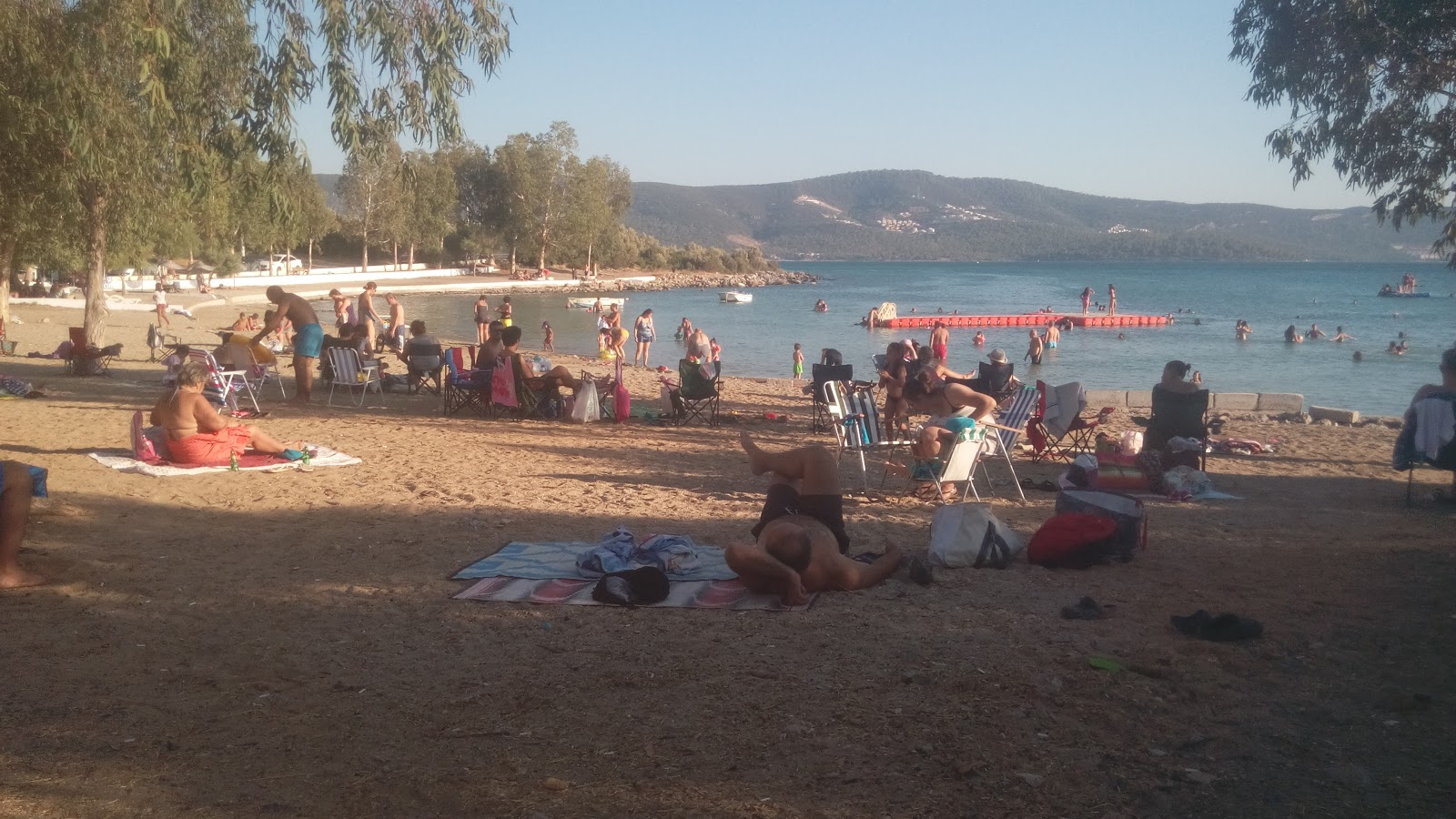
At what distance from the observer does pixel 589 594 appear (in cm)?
502

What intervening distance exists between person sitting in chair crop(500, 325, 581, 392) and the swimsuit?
7.00 ft

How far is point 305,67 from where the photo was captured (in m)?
7.81

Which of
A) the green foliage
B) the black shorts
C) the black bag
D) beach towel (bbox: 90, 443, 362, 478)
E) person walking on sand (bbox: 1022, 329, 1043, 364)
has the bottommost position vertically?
the black bag

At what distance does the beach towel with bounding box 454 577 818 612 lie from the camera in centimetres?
486

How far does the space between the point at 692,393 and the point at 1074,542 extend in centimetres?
670

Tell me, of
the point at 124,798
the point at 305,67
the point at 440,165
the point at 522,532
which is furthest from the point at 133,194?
the point at 440,165

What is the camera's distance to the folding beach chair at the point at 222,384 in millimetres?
10586

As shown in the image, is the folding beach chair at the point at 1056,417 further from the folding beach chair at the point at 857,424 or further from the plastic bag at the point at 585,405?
the plastic bag at the point at 585,405

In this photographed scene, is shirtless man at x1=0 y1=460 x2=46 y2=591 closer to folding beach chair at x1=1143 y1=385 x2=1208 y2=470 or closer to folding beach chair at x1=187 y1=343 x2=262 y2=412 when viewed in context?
folding beach chair at x1=187 y1=343 x2=262 y2=412

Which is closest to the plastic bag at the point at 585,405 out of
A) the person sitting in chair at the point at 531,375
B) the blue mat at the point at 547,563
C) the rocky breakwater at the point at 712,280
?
the person sitting in chair at the point at 531,375

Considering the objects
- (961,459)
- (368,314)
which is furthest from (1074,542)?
(368,314)

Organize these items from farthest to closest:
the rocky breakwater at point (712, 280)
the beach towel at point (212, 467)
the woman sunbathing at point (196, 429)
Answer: the rocky breakwater at point (712, 280), the woman sunbathing at point (196, 429), the beach towel at point (212, 467)

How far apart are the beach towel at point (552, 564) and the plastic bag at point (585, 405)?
5.65 meters

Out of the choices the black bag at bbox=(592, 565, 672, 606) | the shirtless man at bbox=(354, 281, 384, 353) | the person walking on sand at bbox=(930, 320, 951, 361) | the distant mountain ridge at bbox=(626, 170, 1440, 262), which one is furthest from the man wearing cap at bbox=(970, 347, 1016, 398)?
the distant mountain ridge at bbox=(626, 170, 1440, 262)
